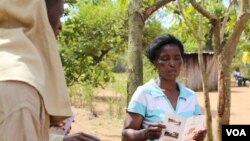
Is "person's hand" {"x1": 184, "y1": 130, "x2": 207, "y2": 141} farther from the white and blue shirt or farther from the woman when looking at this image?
the white and blue shirt

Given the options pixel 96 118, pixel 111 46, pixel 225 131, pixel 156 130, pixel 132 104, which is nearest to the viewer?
pixel 156 130

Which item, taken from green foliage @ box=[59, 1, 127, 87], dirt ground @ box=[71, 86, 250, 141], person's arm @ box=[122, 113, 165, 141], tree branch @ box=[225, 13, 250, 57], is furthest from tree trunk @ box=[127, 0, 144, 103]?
green foliage @ box=[59, 1, 127, 87]

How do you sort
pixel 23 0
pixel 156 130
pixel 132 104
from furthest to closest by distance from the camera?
pixel 132 104
pixel 156 130
pixel 23 0

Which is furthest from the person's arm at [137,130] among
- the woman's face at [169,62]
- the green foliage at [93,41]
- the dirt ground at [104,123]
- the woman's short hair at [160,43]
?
the green foliage at [93,41]

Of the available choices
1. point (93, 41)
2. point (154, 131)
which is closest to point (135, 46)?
point (154, 131)

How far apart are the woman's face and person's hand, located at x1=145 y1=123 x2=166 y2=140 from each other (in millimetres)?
414

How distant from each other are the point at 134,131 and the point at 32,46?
1.51 m

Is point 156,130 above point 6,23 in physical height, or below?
below

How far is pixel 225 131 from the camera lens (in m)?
3.90

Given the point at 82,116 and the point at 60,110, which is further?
the point at 82,116

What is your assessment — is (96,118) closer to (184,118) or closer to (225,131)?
(225,131)

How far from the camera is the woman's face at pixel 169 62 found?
9.21 ft

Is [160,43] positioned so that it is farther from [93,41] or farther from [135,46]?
[93,41]

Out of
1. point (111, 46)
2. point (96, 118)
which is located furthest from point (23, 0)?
point (111, 46)
